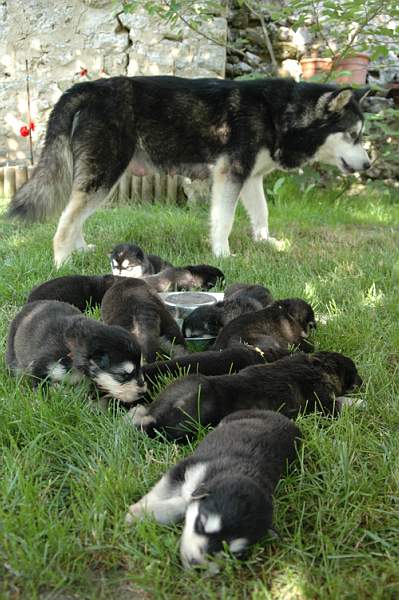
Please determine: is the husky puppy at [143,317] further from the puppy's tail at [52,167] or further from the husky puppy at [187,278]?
the puppy's tail at [52,167]

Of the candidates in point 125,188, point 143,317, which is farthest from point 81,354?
point 125,188

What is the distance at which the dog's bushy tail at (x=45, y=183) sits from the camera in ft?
15.9

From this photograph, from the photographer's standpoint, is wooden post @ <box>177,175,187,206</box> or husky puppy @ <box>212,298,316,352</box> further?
wooden post @ <box>177,175,187,206</box>

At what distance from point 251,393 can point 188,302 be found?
1629 mm

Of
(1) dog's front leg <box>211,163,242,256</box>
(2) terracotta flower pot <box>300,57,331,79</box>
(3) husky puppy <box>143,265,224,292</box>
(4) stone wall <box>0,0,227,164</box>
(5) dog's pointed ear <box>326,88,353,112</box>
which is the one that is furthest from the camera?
(4) stone wall <box>0,0,227,164</box>

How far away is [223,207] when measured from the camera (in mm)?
5516

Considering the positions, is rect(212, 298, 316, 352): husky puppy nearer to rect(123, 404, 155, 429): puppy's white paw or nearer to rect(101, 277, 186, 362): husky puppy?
rect(101, 277, 186, 362): husky puppy

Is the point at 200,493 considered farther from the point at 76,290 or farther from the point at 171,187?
the point at 171,187

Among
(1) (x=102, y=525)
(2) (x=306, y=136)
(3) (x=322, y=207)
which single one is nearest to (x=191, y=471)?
(1) (x=102, y=525)

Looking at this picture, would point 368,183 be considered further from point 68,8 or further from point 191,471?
point 191,471

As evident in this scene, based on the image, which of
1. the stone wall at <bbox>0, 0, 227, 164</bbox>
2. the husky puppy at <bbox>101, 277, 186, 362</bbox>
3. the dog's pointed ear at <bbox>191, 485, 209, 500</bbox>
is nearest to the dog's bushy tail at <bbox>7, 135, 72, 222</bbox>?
the husky puppy at <bbox>101, 277, 186, 362</bbox>

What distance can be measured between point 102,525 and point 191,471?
33cm

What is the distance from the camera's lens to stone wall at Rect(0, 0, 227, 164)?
8.23m

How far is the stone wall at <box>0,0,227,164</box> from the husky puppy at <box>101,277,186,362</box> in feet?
19.7
